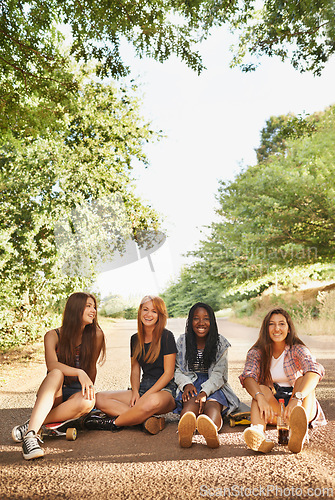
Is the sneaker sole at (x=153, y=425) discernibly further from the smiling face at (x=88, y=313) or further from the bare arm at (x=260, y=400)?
the smiling face at (x=88, y=313)

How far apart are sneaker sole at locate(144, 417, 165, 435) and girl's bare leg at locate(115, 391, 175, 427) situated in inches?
2.3

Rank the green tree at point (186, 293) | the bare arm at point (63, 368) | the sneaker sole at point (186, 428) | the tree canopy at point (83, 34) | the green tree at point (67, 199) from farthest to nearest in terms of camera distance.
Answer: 1. the green tree at point (186, 293)
2. the green tree at point (67, 199)
3. the tree canopy at point (83, 34)
4. the bare arm at point (63, 368)
5. the sneaker sole at point (186, 428)

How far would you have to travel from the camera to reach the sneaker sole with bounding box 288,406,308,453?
3.49 m

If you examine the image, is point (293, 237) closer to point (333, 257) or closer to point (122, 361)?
point (333, 257)

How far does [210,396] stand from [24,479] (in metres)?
1.85

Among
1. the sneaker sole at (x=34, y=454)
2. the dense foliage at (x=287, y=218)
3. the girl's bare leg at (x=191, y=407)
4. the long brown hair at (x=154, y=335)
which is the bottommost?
the sneaker sole at (x=34, y=454)

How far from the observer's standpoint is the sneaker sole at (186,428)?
375 centimetres

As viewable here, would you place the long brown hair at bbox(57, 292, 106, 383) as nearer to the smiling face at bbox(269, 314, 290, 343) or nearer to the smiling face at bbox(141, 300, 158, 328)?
the smiling face at bbox(141, 300, 158, 328)

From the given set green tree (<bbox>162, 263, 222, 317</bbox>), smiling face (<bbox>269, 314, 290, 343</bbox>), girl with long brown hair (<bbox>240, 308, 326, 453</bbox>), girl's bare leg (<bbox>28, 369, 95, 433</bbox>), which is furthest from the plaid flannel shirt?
green tree (<bbox>162, 263, 222, 317</bbox>)

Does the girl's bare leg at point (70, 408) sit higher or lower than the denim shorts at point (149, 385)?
lower

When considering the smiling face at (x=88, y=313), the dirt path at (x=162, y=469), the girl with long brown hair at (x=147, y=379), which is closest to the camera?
the dirt path at (x=162, y=469)

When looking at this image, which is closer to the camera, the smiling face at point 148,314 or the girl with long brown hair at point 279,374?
the girl with long brown hair at point 279,374

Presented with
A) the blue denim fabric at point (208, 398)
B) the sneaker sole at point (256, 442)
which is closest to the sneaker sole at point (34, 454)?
the blue denim fabric at point (208, 398)

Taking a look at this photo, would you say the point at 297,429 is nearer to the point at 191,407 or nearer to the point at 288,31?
the point at 191,407
